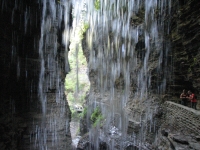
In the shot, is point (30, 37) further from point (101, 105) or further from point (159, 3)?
point (101, 105)

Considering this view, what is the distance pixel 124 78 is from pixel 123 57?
1.94 m

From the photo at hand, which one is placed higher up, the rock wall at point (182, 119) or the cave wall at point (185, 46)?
the cave wall at point (185, 46)

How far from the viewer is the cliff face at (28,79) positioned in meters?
7.59

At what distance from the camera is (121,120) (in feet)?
45.5

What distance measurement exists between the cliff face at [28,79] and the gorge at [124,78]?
0.04 meters

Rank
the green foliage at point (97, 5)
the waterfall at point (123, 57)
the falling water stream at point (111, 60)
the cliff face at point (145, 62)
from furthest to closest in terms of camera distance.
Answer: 1. the green foliage at point (97, 5)
2. the waterfall at point (123, 57)
3. the falling water stream at point (111, 60)
4. the cliff face at point (145, 62)

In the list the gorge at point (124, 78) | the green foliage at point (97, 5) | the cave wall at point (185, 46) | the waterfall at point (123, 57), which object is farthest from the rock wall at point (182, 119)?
the green foliage at point (97, 5)

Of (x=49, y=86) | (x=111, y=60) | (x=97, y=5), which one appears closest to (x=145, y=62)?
(x=111, y=60)

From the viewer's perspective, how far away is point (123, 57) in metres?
16.0

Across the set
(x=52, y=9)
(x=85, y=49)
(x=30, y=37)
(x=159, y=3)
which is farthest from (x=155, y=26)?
(x=85, y=49)

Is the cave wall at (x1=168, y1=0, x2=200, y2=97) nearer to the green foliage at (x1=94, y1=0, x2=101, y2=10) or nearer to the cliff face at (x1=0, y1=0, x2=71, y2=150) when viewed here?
the cliff face at (x1=0, y1=0, x2=71, y2=150)

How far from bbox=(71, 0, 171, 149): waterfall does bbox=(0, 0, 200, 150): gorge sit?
0.07 meters

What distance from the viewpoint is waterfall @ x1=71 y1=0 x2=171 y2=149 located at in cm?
1134

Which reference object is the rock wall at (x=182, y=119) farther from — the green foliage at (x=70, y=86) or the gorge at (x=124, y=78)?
the green foliage at (x=70, y=86)
